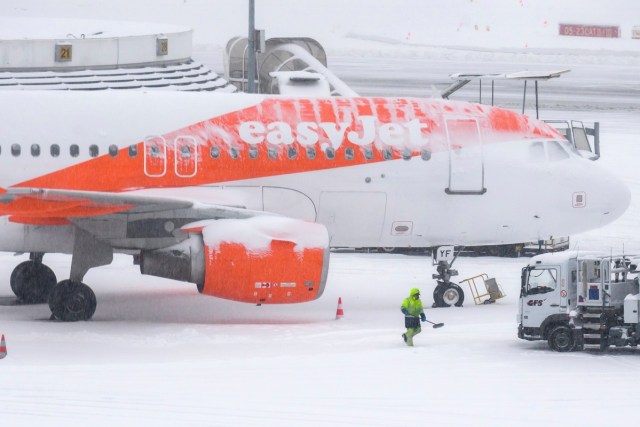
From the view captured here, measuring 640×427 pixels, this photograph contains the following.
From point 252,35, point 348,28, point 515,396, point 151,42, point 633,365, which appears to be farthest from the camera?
point 348,28

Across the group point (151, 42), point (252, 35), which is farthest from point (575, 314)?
point (151, 42)

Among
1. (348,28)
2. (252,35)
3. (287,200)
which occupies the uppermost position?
(348,28)

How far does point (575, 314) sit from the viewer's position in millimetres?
21906

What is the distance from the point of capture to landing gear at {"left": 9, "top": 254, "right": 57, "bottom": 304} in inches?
1053

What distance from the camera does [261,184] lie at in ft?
82.2

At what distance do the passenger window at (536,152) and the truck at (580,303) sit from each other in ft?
13.1

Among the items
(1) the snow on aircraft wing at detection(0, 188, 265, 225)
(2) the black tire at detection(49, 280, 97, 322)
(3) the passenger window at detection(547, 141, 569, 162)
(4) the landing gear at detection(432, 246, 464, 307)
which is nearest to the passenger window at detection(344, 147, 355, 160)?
(1) the snow on aircraft wing at detection(0, 188, 265, 225)

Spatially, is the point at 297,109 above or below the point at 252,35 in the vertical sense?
below

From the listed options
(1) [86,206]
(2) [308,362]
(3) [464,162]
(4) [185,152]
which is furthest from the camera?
(3) [464,162]

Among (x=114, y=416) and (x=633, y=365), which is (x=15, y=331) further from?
(x=633, y=365)

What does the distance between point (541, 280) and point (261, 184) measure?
564 cm

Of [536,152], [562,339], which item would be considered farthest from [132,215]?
[536,152]

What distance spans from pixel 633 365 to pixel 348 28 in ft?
240

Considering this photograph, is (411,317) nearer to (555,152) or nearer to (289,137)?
(289,137)
